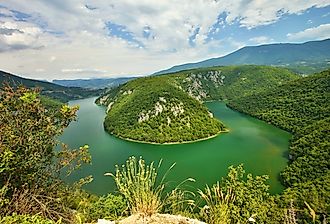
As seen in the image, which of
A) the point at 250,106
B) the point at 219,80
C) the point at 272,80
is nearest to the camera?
the point at 250,106

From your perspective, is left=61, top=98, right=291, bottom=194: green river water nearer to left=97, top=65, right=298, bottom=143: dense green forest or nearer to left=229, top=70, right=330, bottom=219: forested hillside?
left=229, top=70, right=330, bottom=219: forested hillside

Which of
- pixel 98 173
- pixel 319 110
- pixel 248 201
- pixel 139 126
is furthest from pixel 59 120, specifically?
pixel 319 110

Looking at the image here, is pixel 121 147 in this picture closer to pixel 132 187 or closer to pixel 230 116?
pixel 230 116

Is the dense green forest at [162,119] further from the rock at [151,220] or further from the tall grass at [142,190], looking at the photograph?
the tall grass at [142,190]

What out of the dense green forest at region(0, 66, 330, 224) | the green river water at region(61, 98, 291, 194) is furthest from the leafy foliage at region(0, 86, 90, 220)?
the green river water at region(61, 98, 291, 194)

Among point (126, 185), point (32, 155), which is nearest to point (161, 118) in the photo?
point (32, 155)

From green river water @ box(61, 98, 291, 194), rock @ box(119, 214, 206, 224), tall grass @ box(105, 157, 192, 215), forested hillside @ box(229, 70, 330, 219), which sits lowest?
green river water @ box(61, 98, 291, 194)
